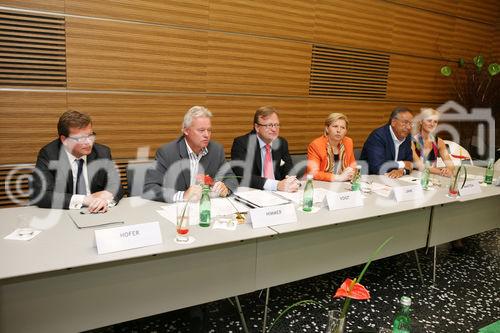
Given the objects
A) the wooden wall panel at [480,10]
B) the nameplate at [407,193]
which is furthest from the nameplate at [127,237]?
the wooden wall panel at [480,10]

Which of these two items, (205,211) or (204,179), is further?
(204,179)

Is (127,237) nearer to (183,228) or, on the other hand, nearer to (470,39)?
(183,228)

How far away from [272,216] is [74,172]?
124 centimetres

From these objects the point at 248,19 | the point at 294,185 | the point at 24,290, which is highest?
the point at 248,19

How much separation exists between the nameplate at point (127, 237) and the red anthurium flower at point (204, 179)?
0.68 m

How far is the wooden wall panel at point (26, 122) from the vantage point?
10.4 ft

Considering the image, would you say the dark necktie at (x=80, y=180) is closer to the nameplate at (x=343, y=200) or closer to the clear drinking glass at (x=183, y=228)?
the clear drinking glass at (x=183, y=228)

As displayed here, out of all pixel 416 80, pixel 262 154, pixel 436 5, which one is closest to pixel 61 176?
pixel 262 154

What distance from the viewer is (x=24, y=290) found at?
4.92 feet

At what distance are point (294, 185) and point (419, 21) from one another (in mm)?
4028

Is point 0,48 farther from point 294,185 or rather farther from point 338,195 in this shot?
point 338,195

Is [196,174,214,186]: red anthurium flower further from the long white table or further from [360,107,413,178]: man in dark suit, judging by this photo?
[360,107,413,178]: man in dark suit

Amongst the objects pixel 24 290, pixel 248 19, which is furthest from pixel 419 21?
pixel 24 290

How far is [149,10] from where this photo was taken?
3.56 meters
